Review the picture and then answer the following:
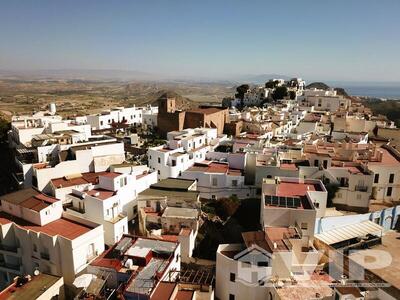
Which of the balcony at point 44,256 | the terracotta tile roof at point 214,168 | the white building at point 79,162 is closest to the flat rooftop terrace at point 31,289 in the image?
the balcony at point 44,256

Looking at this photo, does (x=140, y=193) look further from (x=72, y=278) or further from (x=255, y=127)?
(x=255, y=127)

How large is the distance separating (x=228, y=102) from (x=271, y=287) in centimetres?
6559

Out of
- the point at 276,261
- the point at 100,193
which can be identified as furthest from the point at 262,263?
the point at 100,193

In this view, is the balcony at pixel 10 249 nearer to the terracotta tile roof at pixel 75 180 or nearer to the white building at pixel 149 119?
the terracotta tile roof at pixel 75 180

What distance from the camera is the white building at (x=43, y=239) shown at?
860 inches

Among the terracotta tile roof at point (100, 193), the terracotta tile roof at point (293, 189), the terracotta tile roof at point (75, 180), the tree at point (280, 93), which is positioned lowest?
the terracotta tile roof at point (75, 180)

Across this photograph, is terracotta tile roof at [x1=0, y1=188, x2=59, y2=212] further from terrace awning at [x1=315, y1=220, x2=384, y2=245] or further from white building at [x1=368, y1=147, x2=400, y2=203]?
white building at [x1=368, y1=147, x2=400, y2=203]

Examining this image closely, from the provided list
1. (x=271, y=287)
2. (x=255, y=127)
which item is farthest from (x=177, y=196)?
(x=255, y=127)

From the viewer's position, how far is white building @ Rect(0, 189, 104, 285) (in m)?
21.8

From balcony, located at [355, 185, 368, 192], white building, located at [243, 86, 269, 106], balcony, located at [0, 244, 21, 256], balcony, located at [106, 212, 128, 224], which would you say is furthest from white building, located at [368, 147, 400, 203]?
white building, located at [243, 86, 269, 106]

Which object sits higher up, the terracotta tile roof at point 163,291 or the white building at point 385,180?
the white building at point 385,180

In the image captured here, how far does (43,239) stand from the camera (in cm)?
2225

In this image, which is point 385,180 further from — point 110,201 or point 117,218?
point 110,201

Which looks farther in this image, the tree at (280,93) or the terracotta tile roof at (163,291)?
the tree at (280,93)
